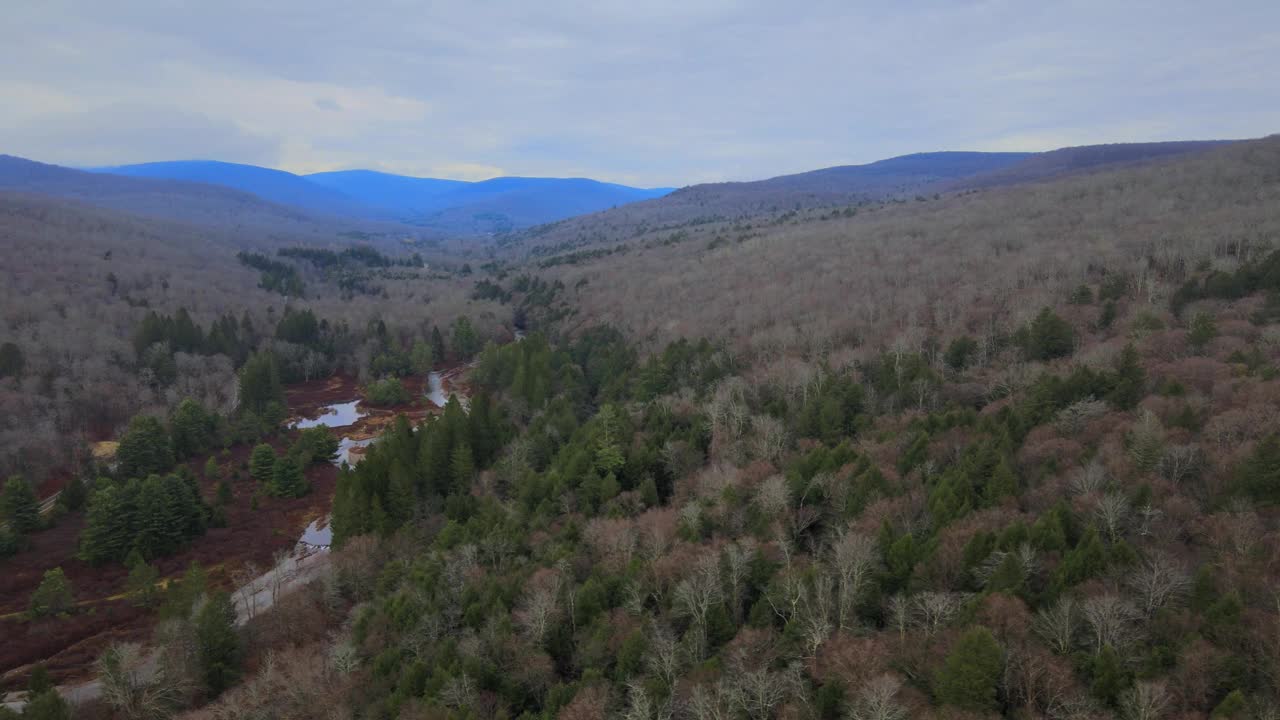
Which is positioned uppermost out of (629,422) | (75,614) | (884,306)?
(884,306)

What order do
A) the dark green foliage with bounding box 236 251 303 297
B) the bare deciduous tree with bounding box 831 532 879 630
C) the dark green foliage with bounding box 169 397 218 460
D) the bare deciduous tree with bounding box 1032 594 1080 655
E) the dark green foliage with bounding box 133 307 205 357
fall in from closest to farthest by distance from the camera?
the bare deciduous tree with bounding box 1032 594 1080 655 < the bare deciduous tree with bounding box 831 532 879 630 < the dark green foliage with bounding box 169 397 218 460 < the dark green foliage with bounding box 133 307 205 357 < the dark green foliage with bounding box 236 251 303 297

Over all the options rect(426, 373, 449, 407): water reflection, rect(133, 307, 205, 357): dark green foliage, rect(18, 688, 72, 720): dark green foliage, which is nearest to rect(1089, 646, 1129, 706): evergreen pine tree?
rect(18, 688, 72, 720): dark green foliage

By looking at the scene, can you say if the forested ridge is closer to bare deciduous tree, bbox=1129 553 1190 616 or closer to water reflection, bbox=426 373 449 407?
bare deciduous tree, bbox=1129 553 1190 616

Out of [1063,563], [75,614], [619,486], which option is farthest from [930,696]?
[75,614]

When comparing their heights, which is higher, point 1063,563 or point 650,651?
point 1063,563

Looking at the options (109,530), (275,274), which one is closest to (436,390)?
(109,530)

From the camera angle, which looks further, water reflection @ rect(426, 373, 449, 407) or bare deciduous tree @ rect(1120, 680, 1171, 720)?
water reflection @ rect(426, 373, 449, 407)

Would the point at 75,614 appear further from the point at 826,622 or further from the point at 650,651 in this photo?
the point at 826,622
